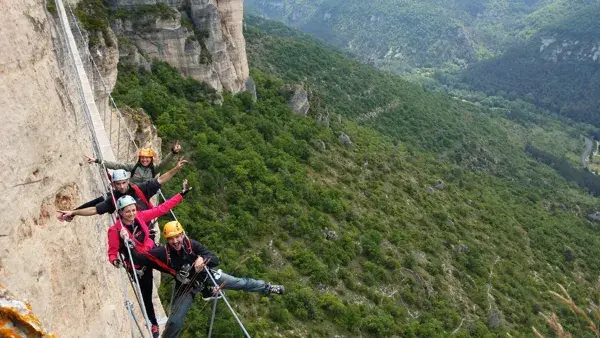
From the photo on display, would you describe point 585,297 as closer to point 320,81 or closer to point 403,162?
point 403,162

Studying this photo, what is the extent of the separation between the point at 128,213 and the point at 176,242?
0.96 metres

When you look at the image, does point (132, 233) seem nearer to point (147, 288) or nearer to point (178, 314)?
point (147, 288)

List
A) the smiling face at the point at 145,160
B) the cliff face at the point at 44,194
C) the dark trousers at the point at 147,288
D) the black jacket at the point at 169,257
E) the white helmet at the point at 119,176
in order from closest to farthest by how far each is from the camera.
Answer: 1. the cliff face at the point at 44,194
2. the black jacket at the point at 169,257
3. the dark trousers at the point at 147,288
4. the white helmet at the point at 119,176
5. the smiling face at the point at 145,160

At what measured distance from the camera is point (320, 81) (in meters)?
76.6

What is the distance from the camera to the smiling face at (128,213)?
24.3 ft

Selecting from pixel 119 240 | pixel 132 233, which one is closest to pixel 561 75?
pixel 132 233

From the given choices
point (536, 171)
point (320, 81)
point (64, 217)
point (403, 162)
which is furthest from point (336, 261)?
point (536, 171)

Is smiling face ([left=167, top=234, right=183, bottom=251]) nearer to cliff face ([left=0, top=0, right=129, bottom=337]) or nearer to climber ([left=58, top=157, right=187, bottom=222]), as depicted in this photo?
climber ([left=58, top=157, right=187, bottom=222])

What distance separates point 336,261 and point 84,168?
19560mm

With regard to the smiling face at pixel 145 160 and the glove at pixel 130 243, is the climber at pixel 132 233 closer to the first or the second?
the glove at pixel 130 243

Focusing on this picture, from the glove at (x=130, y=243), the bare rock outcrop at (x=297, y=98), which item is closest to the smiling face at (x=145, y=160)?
the glove at (x=130, y=243)

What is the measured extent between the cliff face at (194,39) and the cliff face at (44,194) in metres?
23.8

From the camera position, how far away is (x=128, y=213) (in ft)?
24.5

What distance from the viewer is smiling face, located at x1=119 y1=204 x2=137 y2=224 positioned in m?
7.42
